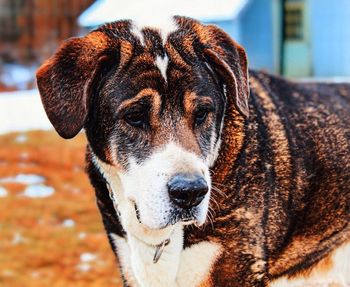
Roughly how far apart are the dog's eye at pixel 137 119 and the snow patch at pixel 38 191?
3.89 m

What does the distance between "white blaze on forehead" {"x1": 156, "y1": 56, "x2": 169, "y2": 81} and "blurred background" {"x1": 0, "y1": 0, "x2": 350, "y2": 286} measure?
0.34 m

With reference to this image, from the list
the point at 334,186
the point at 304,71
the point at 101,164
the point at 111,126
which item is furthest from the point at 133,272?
the point at 304,71

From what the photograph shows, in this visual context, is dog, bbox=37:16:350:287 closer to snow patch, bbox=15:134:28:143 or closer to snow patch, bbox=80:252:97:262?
snow patch, bbox=80:252:97:262

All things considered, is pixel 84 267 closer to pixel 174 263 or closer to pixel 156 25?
pixel 174 263

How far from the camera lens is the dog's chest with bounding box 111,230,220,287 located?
3305 mm

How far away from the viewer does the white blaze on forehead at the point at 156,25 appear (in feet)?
10.8

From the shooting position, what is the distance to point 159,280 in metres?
3.40

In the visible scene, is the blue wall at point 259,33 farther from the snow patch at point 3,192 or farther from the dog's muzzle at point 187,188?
the dog's muzzle at point 187,188

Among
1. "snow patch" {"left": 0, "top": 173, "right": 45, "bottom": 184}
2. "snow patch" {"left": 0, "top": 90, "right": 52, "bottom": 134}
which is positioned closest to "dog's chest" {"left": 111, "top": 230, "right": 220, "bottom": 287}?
"snow patch" {"left": 0, "top": 173, "right": 45, "bottom": 184}

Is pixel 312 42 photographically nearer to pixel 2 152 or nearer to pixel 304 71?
pixel 304 71

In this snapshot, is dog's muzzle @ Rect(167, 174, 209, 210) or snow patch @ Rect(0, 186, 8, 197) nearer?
dog's muzzle @ Rect(167, 174, 209, 210)

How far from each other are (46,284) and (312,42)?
8606 mm

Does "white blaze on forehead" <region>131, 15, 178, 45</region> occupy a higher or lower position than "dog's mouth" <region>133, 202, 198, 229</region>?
higher

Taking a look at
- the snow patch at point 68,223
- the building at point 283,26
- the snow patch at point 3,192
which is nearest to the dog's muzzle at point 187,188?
the snow patch at point 68,223
